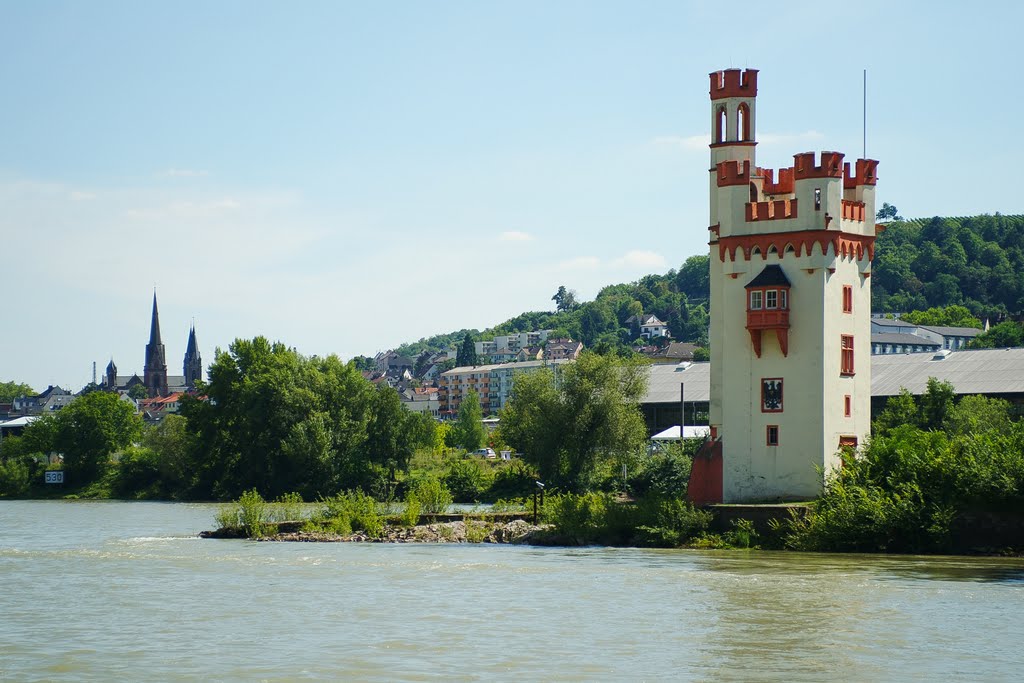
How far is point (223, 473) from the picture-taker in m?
95.2

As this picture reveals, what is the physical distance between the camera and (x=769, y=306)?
157 ft

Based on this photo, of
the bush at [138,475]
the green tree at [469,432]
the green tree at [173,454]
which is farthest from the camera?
the green tree at [469,432]

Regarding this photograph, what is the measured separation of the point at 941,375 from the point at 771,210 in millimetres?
41182

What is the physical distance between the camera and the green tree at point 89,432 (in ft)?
352

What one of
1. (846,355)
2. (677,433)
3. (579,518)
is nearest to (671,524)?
(579,518)

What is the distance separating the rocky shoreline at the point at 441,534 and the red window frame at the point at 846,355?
1195 cm

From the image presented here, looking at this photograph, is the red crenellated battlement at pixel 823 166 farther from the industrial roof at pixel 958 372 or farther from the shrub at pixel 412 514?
the industrial roof at pixel 958 372

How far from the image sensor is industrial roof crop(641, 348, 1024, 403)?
81188 millimetres

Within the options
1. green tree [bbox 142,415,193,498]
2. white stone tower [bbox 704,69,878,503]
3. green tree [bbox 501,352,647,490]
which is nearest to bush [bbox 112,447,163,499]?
green tree [bbox 142,415,193,498]

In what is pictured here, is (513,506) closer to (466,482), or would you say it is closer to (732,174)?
(732,174)

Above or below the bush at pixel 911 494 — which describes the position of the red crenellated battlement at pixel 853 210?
above

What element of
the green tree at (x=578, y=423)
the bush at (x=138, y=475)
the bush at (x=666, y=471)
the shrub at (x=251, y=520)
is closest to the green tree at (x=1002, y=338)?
Result: the bush at (x=138, y=475)

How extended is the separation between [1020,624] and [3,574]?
29.3 m

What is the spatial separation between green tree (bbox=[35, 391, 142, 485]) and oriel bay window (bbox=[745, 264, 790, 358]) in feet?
233
